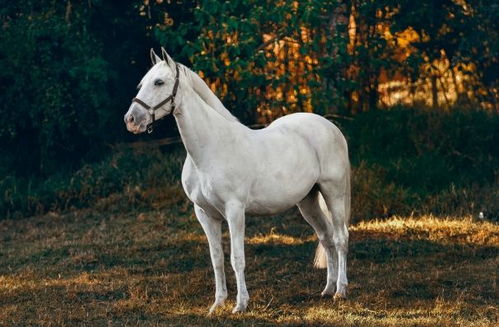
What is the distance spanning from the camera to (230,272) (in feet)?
30.1

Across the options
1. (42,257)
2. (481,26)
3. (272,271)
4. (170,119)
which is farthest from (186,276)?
(481,26)

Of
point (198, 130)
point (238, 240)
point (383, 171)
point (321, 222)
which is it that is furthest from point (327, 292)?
point (383, 171)

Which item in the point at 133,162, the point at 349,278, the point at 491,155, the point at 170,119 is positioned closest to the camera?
the point at 349,278

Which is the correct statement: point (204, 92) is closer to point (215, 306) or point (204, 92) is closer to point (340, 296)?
point (215, 306)

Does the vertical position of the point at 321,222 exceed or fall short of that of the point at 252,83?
it falls short

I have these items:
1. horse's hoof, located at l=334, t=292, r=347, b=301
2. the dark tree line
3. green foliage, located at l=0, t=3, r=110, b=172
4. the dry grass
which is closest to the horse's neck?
the dry grass

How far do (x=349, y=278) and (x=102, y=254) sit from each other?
2.89m

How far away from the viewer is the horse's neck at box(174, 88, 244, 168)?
23.1 ft

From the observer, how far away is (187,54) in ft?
43.7

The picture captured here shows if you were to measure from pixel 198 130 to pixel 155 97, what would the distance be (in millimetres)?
440

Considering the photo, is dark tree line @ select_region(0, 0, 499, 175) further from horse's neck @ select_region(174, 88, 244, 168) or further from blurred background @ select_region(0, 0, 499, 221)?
horse's neck @ select_region(174, 88, 244, 168)

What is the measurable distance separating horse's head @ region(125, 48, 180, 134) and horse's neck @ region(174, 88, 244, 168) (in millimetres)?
141

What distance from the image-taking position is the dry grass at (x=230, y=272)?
23.4 feet

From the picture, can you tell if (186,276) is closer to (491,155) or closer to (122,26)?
(491,155)
